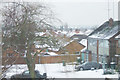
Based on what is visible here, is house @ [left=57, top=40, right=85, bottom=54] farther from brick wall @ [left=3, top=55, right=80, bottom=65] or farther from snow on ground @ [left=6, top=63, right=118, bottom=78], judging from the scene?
snow on ground @ [left=6, top=63, right=118, bottom=78]

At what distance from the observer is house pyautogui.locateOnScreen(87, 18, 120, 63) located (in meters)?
1.89

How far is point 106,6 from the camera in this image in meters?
1.94

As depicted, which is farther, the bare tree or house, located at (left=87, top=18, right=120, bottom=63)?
house, located at (left=87, top=18, right=120, bottom=63)

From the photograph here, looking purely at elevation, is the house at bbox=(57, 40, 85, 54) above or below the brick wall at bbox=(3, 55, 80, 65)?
above

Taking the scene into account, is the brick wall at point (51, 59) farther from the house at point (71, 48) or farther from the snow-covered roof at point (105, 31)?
the snow-covered roof at point (105, 31)

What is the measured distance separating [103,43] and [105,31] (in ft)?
0.43

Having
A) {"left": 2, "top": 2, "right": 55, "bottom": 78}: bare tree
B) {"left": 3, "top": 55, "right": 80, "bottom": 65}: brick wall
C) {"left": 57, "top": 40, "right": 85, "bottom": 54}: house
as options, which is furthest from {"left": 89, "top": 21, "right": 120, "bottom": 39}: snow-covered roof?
{"left": 2, "top": 2, "right": 55, "bottom": 78}: bare tree

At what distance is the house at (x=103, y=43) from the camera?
74.5 inches

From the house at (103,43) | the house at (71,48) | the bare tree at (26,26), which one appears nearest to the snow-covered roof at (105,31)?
the house at (103,43)

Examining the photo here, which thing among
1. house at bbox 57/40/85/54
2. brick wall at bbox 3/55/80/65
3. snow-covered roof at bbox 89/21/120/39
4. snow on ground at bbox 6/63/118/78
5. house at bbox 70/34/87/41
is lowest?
snow on ground at bbox 6/63/118/78

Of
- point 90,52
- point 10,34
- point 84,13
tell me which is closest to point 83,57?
point 90,52

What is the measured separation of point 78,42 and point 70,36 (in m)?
0.10

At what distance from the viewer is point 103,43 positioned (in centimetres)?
192

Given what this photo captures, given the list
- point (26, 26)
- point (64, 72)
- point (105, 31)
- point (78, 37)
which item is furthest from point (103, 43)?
point (26, 26)
